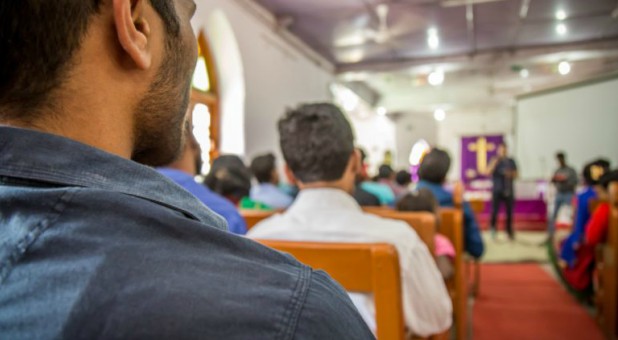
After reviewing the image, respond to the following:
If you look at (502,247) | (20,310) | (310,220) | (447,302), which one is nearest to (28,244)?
(20,310)

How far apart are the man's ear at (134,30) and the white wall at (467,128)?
1518 cm

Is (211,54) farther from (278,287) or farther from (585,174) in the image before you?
(278,287)

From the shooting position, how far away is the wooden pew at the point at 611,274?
272 centimetres

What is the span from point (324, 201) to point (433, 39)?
6214 millimetres

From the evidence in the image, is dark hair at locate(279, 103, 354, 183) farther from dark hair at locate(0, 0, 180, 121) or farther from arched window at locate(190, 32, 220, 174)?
arched window at locate(190, 32, 220, 174)

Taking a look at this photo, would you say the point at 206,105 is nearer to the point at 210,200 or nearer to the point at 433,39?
the point at 433,39

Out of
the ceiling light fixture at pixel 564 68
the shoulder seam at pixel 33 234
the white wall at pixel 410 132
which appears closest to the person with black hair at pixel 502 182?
the ceiling light fixture at pixel 564 68

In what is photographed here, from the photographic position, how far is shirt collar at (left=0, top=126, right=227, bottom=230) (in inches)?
16.1

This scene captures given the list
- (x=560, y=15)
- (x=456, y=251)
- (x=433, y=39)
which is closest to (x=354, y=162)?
(x=456, y=251)

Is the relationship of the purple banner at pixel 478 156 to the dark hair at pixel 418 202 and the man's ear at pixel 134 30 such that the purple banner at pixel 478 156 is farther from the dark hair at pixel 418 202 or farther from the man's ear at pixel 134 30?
the man's ear at pixel 134 30

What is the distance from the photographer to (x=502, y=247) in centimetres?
648

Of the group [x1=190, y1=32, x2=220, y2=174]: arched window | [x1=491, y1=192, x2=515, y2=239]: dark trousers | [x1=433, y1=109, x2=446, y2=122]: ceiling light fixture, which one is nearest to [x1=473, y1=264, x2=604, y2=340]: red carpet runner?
[x1=491, y1=192, x2=515, y2=239]: dark trousers

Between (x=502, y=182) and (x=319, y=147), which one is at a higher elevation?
(x=319, y=147)

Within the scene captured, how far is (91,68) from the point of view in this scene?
1.55 ft
